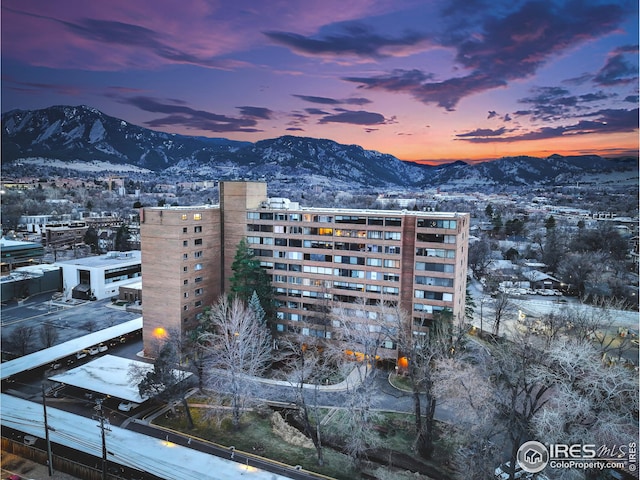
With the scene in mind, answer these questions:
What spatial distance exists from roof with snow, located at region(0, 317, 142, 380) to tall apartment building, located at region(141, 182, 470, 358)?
236 inches

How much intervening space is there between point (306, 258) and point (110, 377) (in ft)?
71.5

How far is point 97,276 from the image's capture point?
65.8 meters

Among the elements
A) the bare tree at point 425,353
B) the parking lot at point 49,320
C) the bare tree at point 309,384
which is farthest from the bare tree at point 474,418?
the parking lot at point 49,320

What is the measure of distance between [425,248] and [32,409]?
3636 centimetres

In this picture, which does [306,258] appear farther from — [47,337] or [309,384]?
[47,337]

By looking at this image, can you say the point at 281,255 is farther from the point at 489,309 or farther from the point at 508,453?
the point at 489,309

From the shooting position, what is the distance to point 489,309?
61.2 m

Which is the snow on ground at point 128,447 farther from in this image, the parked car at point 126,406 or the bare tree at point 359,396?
the bare tree at point 359,396

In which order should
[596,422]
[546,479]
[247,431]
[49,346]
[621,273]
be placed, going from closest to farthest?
[596,422], [546,479], [247,431], [49,346], [621,273]

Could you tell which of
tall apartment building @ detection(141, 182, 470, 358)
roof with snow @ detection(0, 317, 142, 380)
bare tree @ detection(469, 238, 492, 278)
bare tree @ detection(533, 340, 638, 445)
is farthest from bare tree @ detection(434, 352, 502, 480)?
bare tree @ detection(469, 238, 492, 278)

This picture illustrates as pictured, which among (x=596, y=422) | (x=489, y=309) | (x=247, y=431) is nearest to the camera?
(x=596, y=422)

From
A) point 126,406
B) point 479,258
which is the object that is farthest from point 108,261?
point 479,258

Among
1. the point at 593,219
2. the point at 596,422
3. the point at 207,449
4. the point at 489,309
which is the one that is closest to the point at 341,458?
the point at 207,449

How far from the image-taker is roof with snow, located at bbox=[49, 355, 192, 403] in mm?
32759
